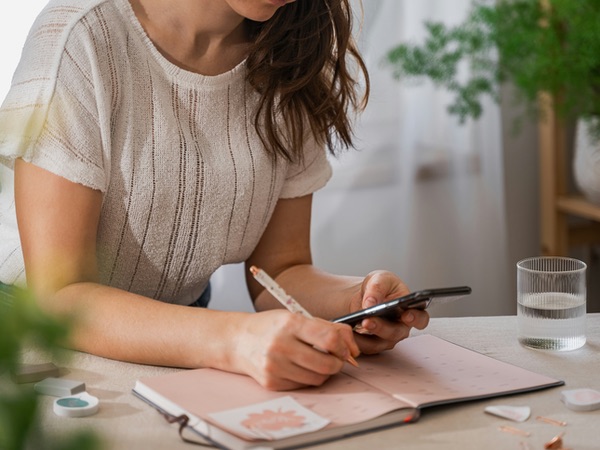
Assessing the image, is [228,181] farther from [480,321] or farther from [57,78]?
[480,321]

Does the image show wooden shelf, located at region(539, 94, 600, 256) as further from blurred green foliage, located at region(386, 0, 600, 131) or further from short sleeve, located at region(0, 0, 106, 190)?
short sleeve, located at region(0, 0, 106, 190)

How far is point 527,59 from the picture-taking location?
7.97 ft

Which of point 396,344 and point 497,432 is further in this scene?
point 396,344

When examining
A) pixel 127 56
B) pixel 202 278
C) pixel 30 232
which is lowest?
pixel 202 278

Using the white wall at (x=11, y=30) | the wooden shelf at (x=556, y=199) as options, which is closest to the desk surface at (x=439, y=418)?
the white wall at (x=11, y=30)

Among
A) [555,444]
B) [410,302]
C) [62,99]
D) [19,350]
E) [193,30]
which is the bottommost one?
[555,444]

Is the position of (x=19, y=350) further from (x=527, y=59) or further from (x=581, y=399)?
(x=527, y=59)

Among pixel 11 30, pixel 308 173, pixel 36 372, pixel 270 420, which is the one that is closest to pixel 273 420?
pixel 270 420

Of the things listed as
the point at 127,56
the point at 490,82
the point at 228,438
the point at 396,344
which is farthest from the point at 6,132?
the point at 490,82

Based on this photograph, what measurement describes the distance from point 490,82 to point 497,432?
1.75 m

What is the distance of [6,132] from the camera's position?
1.23ft

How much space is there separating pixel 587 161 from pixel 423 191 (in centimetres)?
47

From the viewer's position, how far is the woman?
3.45ft

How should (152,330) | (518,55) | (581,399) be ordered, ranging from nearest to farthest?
(581,399), (152,330), (518,55)
